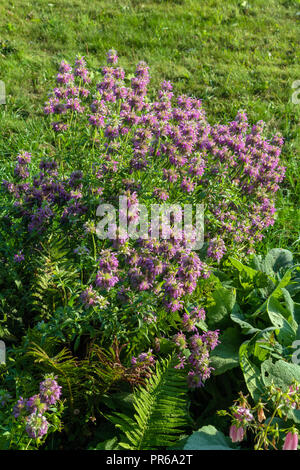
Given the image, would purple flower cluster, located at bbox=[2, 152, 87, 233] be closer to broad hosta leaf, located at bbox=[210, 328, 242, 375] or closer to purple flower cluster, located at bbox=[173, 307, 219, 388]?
purple flower cluster, located at bbox=[173, 307, 219, 388]

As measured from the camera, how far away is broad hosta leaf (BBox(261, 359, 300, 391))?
94.6 inches

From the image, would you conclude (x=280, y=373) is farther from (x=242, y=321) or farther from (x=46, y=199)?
(x=46, y=199)

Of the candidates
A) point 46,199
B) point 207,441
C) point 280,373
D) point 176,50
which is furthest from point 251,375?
point 176,50

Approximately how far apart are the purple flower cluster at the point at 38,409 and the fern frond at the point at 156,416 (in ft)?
1.39

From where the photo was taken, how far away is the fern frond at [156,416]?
219 centimetres

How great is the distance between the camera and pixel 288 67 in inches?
235

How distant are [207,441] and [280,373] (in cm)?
53

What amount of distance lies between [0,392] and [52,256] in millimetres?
730

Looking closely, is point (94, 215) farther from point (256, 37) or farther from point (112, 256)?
point (256, 37)

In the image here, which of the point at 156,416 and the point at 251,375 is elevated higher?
the point at 251,375

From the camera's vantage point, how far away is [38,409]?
1878 millimetres

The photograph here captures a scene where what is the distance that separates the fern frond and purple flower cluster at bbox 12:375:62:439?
0.42m
